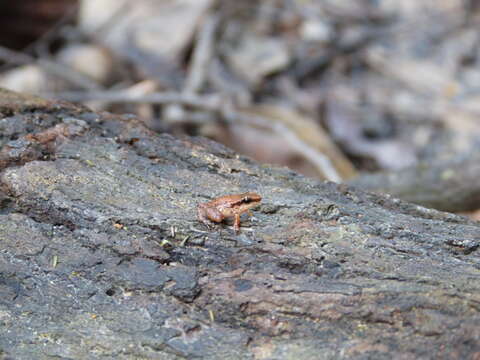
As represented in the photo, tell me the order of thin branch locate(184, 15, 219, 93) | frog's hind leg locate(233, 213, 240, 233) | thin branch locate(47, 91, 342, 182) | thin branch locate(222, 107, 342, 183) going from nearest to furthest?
1. frog's hind leg locate(233, 213, 240, 233)
2. thin branch locate(222, 107, 342, 183)
3. thin branch locate(47, 91, 342, 182)
4. thin branch locate(184, 15, 219, 93)

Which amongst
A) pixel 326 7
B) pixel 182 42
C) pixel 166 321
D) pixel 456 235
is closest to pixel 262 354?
pixel 166 321

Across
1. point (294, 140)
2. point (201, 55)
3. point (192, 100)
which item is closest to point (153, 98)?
point (192, 100)

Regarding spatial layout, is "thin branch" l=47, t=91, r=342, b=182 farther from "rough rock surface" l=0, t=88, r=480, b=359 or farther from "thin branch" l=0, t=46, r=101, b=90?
"rough rock surface" l=0, t=88, r=480, b=359

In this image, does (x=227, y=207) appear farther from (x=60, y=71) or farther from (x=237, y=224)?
(x=60, y=71)

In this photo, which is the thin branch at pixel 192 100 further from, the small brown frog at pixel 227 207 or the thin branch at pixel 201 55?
the small brown frog at pixel 227 207

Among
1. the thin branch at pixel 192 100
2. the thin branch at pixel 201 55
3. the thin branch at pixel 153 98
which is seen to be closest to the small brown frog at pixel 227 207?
the thin branch at pixel 192 100

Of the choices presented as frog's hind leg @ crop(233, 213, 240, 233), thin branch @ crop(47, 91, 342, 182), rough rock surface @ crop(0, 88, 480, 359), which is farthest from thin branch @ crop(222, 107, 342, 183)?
frog's hind leg @ crop(233, 213, 240, 233)

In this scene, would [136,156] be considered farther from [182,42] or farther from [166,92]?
[182,42]
